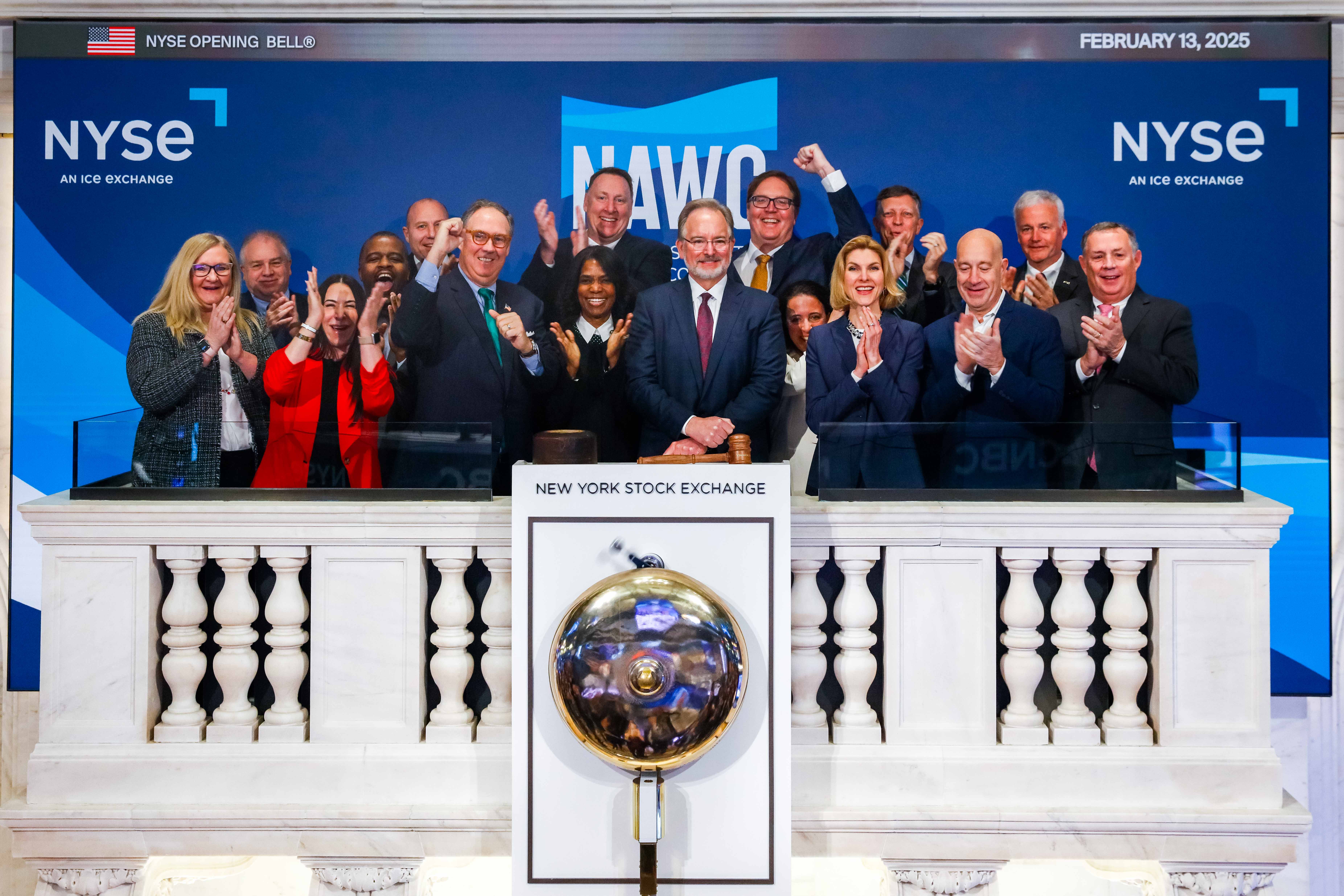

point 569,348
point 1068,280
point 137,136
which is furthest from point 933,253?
point 137,136

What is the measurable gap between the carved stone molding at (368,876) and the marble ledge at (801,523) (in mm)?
830

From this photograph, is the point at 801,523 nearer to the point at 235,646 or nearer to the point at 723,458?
the point at 723,458

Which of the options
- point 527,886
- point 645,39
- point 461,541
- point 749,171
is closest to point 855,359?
point 749,171

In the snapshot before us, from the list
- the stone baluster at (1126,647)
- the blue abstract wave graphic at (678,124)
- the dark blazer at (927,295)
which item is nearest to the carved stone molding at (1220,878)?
the stone baluster at (1126,647)

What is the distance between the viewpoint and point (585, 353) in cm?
420

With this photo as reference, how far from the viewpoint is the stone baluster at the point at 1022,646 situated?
2412 mm

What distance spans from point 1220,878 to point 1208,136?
2.98 metres

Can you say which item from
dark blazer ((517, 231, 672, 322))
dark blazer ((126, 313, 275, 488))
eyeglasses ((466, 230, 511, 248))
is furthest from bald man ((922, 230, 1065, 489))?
dark blazer ((126, 313, 275, 488))

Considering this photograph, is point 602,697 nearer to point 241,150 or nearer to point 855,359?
point 855,359

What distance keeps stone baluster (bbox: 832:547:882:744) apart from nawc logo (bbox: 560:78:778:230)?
2.16m

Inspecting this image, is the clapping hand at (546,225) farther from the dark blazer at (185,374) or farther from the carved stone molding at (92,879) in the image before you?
the carved stone molding at (92,879)

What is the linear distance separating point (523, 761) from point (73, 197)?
3353 mm

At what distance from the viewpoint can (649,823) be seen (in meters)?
2.19

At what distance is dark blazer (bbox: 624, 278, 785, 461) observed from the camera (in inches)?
165
